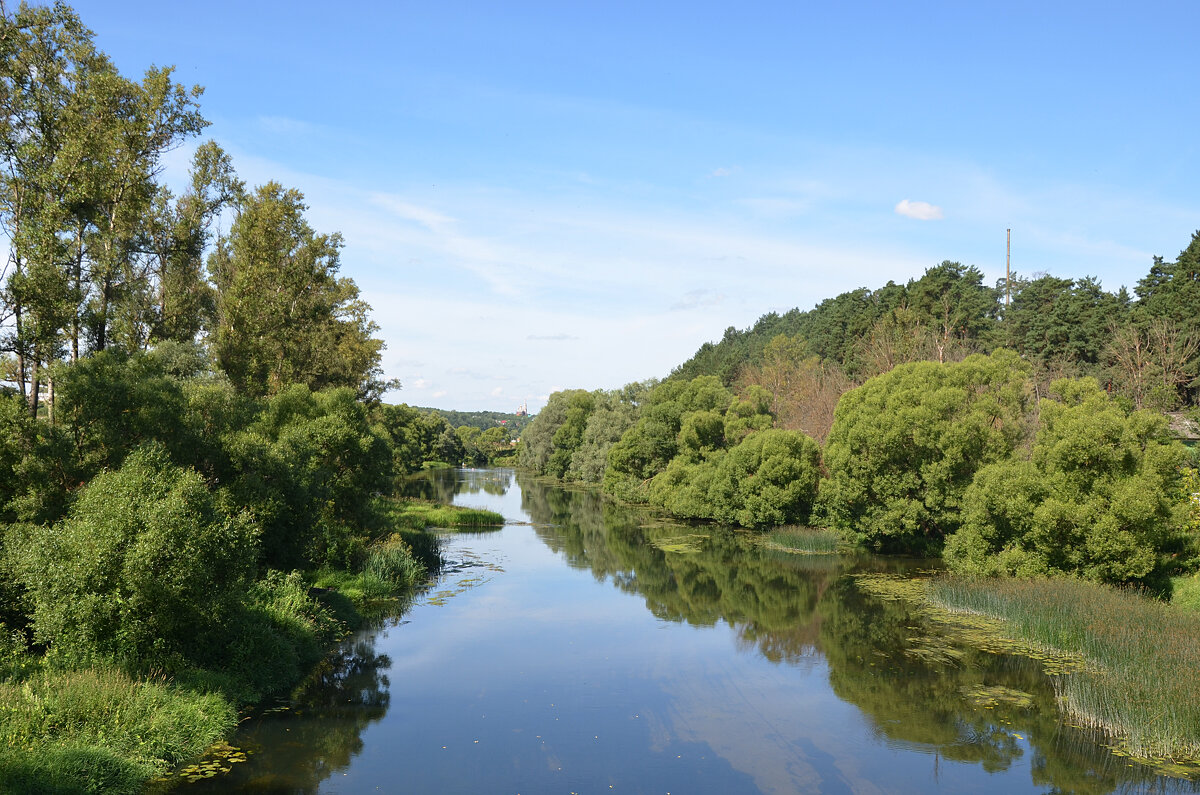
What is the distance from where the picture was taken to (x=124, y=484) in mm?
14898

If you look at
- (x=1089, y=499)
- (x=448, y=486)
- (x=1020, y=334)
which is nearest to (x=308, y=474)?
(x=1089, y=499)

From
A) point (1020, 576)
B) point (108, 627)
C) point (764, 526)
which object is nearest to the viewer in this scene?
point (108, 627)

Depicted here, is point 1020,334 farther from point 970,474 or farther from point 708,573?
point 708,573

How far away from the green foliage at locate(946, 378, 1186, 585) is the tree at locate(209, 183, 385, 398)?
29056mm

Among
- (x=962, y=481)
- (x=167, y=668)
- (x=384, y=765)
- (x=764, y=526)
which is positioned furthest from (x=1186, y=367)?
(x=167, y=668)

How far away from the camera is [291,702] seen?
16.6 meters

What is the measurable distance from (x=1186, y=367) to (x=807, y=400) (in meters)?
23.8

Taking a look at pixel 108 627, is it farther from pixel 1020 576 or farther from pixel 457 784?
pixel 1020 576

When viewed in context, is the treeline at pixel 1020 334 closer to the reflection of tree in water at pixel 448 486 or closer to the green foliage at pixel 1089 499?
the green foliage at pixel 1089 499

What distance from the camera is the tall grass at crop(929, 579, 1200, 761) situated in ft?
48.2

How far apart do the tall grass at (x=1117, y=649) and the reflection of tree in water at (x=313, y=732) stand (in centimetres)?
1512

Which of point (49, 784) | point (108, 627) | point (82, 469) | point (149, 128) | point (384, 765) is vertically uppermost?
point (149, 128)

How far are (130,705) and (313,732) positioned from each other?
3.39 metres

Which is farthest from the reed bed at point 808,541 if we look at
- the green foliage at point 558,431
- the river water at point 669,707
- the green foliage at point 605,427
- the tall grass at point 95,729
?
the green foliage at point 558,431
